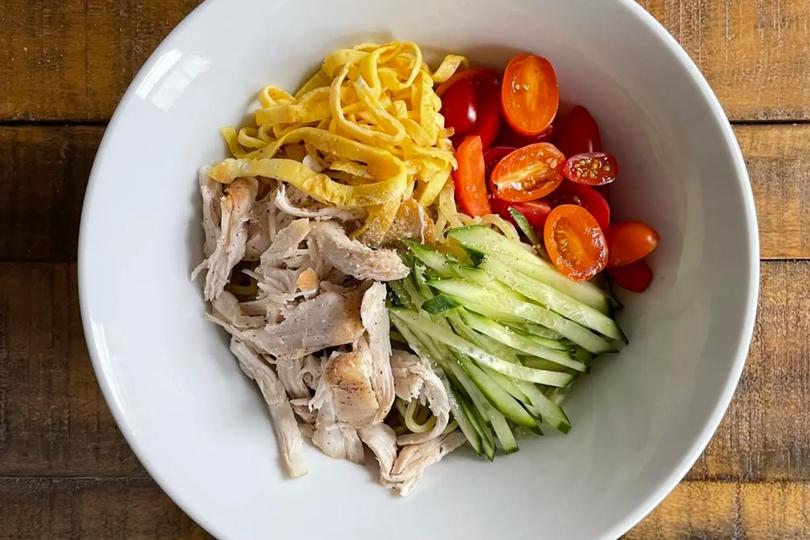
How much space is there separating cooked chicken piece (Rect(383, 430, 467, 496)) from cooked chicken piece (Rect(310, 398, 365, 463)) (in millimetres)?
124

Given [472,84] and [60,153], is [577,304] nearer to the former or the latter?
[472,84]

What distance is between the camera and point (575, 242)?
7.47 ft

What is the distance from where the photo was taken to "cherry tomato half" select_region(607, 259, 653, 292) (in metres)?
2.29

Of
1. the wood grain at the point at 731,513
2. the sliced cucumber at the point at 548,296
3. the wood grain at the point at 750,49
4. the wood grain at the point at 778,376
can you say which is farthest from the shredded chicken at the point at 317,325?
the wood grain at the point at 750,49

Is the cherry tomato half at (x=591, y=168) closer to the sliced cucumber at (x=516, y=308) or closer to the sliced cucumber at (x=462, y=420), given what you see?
the sliced cucumber at (x=516, y=308)

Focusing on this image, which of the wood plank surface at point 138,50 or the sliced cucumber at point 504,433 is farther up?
the wood plank surface at point 138,50

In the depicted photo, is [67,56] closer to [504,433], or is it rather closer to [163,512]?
[163,512]

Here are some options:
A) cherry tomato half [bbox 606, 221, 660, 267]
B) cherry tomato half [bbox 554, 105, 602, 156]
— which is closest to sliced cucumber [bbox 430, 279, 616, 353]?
cherry tomato half [bbox 606, 221, 660, 267]

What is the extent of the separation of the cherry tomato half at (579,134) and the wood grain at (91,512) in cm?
164

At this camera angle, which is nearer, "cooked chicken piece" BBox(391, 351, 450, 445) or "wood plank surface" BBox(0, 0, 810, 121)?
"cooked chicken piece" BBox(391, 351, 450, 445)

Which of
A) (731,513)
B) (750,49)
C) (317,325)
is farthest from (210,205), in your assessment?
Result: (731,513)

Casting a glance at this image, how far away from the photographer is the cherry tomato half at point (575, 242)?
2262 mm

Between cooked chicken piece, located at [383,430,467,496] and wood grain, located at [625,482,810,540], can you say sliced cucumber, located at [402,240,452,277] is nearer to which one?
cooked chicken piece, located at [383,430,467,496]

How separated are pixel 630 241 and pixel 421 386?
708 mm
